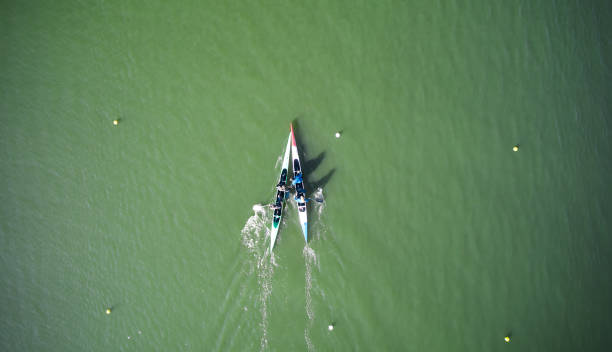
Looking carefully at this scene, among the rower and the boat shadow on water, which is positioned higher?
the boat shadow on water

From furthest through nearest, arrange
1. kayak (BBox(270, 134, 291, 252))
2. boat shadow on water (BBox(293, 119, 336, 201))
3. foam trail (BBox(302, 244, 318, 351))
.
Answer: boat shadow on water (BBox(293, 119, 336, 201)), kayak (BBox(270, 134, 291, 252)), foam trail (BBox(302, 244, 318, 351))

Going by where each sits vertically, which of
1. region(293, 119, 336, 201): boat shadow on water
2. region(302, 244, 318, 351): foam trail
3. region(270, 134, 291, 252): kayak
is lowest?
region(302, 244, 318, 351): foam trail

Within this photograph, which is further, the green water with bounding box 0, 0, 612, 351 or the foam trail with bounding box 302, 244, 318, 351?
the green water with bounding box 0, 0, 612, 351

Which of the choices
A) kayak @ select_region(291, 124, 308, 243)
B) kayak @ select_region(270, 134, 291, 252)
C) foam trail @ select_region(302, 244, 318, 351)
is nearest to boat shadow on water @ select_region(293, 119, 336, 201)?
kayak @ select_region(291, 124, 308, 243)

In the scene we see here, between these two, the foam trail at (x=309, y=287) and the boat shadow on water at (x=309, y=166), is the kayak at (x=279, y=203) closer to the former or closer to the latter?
the boat shadow on water at (x=309, y=166)

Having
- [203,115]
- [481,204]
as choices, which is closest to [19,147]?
[203,115]

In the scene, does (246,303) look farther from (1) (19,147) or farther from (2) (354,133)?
(1) (19,147)

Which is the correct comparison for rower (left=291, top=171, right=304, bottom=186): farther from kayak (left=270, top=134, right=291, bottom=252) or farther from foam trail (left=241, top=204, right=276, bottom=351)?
foam trail (left=241, top=204, right=276, bottom=351)

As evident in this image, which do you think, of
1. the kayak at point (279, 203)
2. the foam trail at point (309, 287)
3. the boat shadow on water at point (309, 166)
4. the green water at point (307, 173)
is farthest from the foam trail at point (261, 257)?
the boat shadow on water at point (309, 166)
